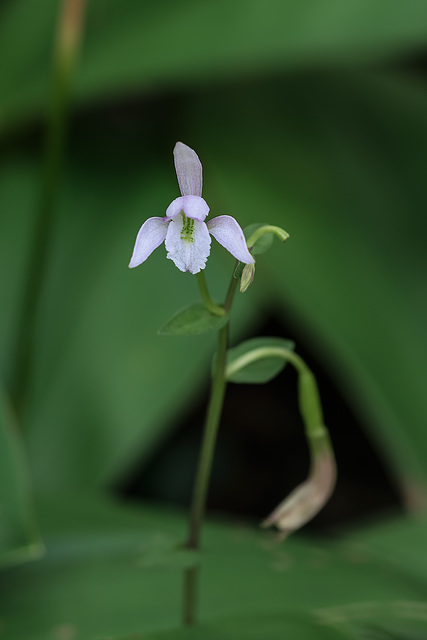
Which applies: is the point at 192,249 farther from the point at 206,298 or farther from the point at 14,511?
the point at 14,511

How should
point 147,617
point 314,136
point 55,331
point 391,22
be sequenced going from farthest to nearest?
point 314,136 → point 55,331 → point 391,22 → point 147,617

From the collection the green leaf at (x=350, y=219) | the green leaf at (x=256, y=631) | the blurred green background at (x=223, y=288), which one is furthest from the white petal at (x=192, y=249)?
the green leaf at (x=350, y=219)

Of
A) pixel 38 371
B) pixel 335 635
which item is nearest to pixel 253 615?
pixel 335 635

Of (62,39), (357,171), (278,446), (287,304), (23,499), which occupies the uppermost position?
(62,39)

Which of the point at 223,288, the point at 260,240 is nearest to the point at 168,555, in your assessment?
the point at 260,240

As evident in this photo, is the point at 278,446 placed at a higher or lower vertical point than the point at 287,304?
lower

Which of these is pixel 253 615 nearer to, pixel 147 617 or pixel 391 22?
pixel 147 617

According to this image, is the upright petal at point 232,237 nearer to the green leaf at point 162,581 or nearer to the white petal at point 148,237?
the white petal at point 148,237
